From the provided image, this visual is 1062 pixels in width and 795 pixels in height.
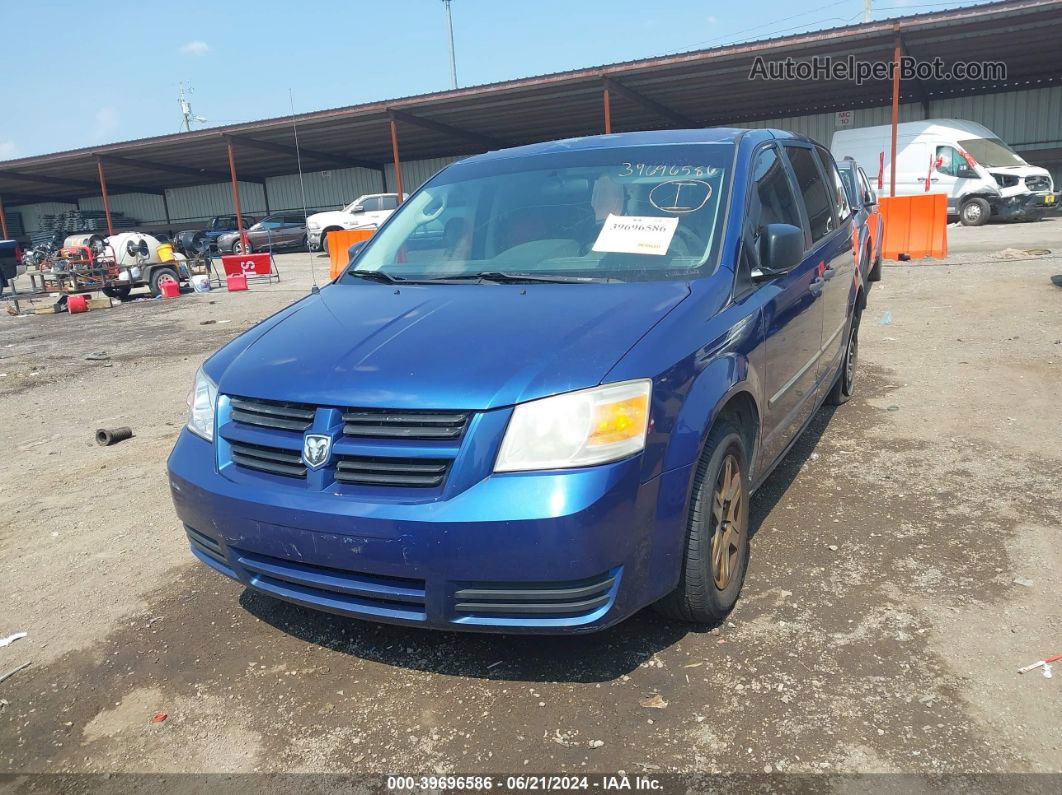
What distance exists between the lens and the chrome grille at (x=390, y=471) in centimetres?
231

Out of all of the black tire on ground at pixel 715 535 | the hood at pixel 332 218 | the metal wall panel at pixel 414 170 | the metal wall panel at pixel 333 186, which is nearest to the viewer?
the black tire on ground at pixel 715 535

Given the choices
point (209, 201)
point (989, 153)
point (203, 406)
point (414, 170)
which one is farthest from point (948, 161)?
point (209, 201)

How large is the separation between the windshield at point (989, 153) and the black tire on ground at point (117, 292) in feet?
64.9

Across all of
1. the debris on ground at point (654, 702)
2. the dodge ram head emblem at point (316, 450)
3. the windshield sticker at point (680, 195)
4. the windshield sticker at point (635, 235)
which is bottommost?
the debris on ground at point (654, 702)

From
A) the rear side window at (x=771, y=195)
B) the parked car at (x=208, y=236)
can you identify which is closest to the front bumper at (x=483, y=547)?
the rear side window at (x=771, y=195)

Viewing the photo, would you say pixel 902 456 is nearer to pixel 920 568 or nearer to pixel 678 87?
pixel 920 568

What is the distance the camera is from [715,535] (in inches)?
110

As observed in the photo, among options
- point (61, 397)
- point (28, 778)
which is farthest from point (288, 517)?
point (61, 397)

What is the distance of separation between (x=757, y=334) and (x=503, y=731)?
1.74m

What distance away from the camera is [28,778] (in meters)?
2.36

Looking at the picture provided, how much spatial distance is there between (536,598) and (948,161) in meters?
20.9

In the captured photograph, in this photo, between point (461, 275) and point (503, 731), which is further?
point (461, 275)

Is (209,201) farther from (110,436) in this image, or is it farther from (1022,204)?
(110,436)

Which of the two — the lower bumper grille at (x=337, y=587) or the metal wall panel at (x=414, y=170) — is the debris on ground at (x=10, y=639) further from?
the metal wall panel at (x=414, y=170)
